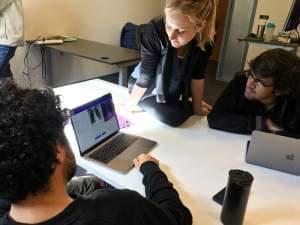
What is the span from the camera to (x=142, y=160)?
114 cm

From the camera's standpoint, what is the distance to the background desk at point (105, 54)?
286cm

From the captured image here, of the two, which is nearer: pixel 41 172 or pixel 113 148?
pixel 41 172

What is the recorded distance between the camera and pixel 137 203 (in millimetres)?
721

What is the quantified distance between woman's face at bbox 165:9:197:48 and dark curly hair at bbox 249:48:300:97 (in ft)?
1.25

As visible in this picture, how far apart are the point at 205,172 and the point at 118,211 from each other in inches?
22.4

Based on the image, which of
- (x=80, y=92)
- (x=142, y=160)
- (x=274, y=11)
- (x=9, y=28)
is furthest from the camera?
(x=274, y=11)

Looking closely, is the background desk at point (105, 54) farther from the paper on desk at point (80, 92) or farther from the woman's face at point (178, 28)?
the woman's face at point (178, 28)

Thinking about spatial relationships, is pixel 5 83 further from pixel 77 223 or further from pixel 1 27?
pixel 1 27

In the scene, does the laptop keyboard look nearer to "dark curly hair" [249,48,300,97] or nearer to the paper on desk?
the paper on desk

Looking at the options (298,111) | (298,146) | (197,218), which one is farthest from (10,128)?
(298,111)

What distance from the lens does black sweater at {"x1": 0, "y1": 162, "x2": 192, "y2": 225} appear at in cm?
62

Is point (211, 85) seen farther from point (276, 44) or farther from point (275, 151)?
point (275, 151)

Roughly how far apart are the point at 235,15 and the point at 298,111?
355 centimetres

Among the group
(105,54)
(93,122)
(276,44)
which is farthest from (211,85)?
(93,122)
